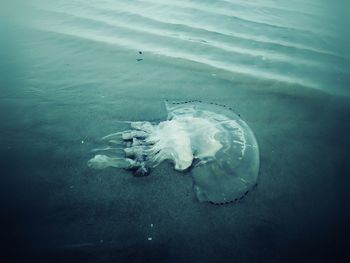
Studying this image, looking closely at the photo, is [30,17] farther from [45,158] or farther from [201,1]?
[45,158]

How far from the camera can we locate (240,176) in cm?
300

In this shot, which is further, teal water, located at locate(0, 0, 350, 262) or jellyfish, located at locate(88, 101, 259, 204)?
jellyfish, located at locate(88, 101, 259, 204)

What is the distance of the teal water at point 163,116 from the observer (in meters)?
2.59

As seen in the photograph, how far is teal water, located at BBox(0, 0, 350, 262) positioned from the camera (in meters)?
2.59

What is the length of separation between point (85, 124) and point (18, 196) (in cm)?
116

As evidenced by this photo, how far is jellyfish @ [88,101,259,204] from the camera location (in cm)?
294

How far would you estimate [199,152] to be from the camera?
3164 millimetres

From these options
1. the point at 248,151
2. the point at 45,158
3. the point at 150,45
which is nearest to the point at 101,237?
the point at 45,158

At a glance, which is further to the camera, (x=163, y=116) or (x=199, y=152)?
(x=163, y=116)

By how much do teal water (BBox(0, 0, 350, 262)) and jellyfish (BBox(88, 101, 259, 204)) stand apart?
0.13 metres

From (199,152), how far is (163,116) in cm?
85

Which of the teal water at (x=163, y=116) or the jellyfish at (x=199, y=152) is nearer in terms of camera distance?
the teal water at (x=163, y=116)

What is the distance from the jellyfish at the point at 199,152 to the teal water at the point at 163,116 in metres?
0.13

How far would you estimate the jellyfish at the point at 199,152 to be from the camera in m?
2.94
